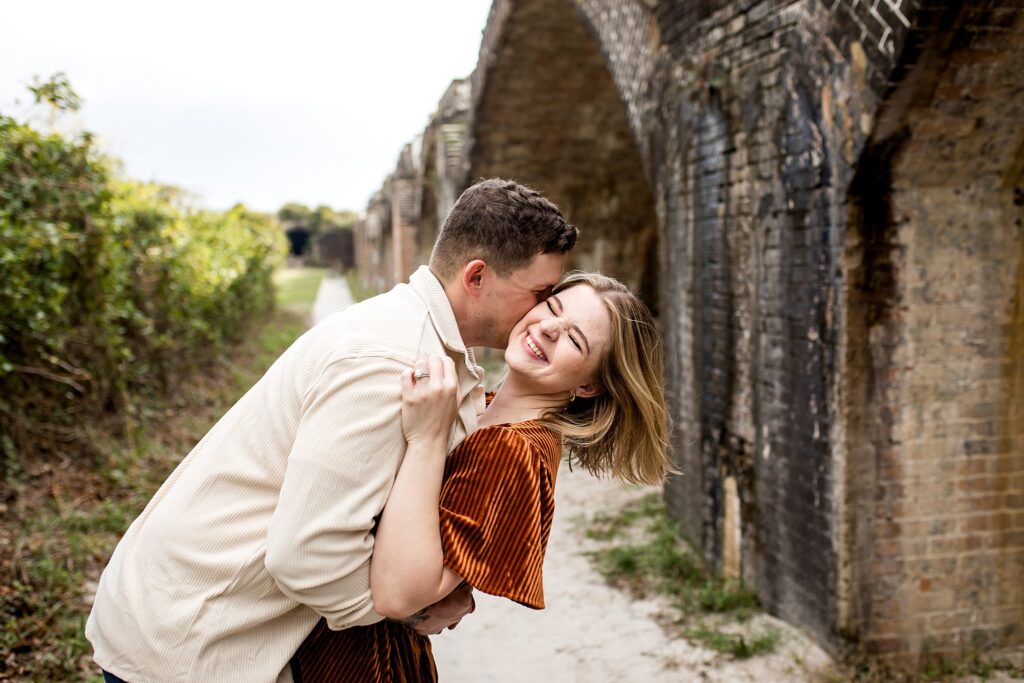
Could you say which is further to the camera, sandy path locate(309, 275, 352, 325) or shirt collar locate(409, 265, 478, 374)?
sandy path locate(309, 275, 352, 325)

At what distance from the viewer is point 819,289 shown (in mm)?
4043

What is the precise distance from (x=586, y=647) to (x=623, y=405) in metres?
3.05

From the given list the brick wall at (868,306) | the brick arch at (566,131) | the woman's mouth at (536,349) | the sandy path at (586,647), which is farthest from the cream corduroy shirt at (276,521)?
the brick arch at (566,131)

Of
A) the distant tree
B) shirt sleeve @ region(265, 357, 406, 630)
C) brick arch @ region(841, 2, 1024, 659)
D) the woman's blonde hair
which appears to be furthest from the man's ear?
the distant tree

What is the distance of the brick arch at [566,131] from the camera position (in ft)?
30.7

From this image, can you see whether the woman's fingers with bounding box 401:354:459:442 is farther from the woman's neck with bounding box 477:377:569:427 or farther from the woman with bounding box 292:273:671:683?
the woman's neck with bounding box 477:377:569:427

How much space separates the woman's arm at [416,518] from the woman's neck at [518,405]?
455 mm

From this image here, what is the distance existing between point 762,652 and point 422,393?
11.6 ft

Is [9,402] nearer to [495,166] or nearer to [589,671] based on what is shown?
[589,671]

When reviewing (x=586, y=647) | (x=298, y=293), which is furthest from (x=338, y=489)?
(x=298, y=293)

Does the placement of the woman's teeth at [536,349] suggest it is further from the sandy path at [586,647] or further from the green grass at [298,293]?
the green grass at [298,293]

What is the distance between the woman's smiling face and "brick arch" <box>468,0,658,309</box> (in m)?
7.15

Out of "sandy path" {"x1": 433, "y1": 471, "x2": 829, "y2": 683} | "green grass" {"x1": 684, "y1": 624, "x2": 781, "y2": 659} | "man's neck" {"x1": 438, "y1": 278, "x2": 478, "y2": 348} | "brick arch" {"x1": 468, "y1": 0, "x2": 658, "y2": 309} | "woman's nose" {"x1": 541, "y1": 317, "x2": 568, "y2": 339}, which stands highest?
"brick arch" {"x1": 468, "y1": 0, "x2": 658, "y2": 309}

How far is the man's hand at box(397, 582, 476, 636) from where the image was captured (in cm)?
184
